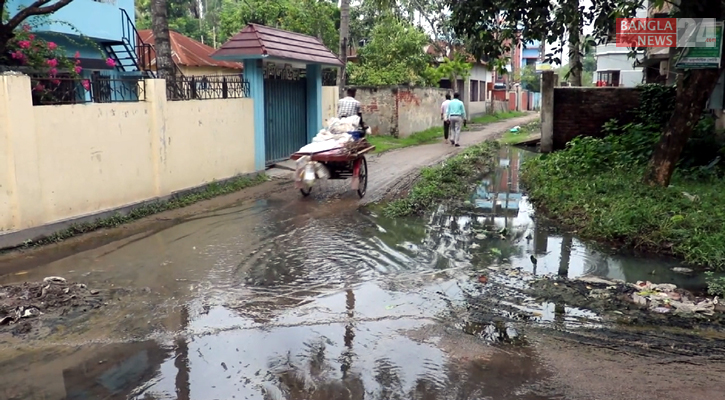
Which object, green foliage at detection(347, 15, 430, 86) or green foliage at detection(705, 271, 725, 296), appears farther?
green foliage at detection(347, 15, 430, 86)

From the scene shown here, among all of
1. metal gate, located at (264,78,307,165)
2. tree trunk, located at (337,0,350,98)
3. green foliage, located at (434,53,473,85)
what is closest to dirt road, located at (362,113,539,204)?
metal gate, located at (264,78,307,165)

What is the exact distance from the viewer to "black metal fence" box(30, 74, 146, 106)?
28.5ft

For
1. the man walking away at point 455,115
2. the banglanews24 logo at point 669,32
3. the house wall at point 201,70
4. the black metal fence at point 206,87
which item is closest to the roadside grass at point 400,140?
the man walking away at point 455,115

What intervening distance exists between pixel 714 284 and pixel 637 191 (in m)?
3.48

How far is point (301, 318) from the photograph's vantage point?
5.84m

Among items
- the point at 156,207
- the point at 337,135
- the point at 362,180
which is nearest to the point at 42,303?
the point at 156,207

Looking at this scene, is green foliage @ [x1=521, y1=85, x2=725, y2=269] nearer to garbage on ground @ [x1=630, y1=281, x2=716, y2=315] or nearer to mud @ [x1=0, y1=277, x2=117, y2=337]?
garbage on ground @ [x1=630, y1=281, x2=716, y2=315]

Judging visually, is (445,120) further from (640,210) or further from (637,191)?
(640,210)

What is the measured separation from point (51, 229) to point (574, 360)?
690cm

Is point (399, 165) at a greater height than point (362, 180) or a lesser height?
lesser

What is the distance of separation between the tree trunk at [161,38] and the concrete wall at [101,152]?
1.73 metres

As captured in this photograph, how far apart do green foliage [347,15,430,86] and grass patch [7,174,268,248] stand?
12.9 metres

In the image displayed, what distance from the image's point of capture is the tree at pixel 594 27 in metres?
10.0

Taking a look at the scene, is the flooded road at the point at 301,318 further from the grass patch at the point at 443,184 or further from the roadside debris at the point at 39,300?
the grass patch at the point at 443,184
